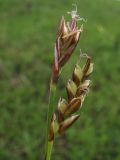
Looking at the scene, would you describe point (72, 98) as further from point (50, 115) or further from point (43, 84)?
point (43, 84)

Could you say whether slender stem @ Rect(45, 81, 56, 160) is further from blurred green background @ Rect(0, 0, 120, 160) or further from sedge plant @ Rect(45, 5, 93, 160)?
blurred green background @ Rect(0, 0, 120, 160)

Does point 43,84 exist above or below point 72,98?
below

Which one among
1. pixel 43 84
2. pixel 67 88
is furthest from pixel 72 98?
pixel 43 84

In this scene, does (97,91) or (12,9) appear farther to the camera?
(12,9)

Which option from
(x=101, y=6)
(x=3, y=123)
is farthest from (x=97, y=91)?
(x=101, y=6)

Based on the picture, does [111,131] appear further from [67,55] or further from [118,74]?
[67,55]

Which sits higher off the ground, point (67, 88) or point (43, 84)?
point (67, 88)

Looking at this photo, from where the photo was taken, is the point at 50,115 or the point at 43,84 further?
the point at 43,84

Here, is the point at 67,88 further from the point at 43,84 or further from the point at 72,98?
the point at 43,84

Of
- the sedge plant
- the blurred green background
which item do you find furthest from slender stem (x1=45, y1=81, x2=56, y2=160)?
the blurred green background
